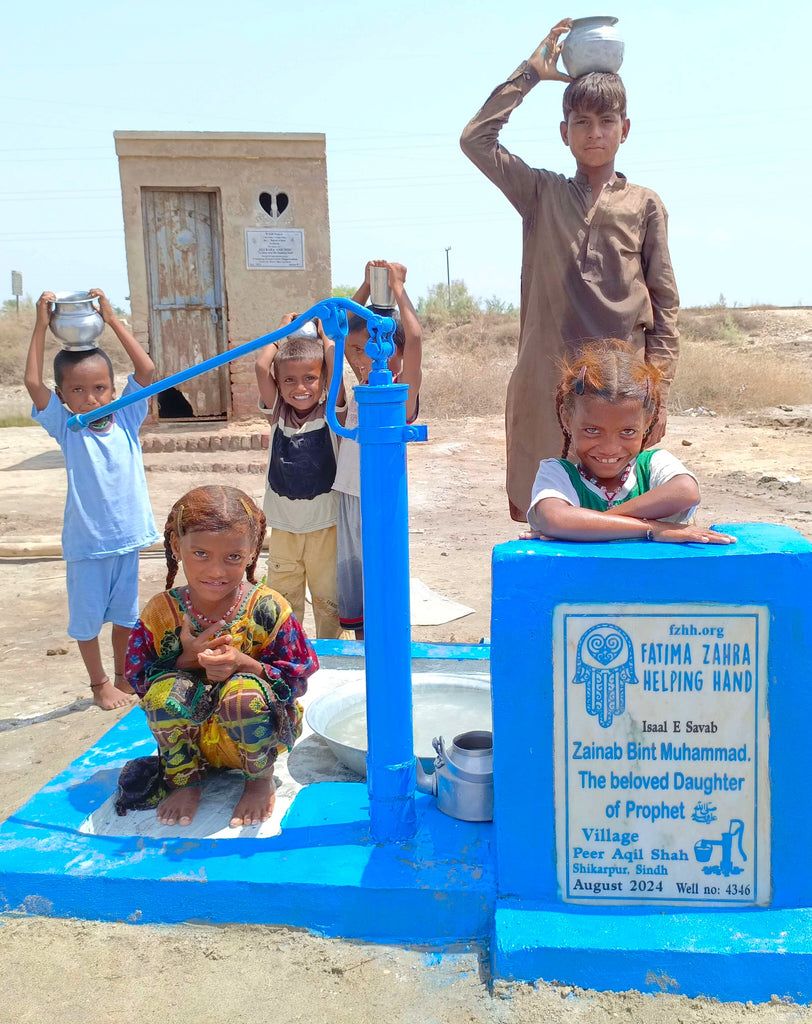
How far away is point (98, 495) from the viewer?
3543 millimetres

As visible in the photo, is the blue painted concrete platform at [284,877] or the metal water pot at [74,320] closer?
the blue painted concrete platform at [284,877]

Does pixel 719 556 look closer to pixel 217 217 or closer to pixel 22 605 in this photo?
pixel 22 605

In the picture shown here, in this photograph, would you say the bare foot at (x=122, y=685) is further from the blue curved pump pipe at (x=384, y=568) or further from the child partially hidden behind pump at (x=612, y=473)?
the child partially hidden behind pump at (x=612, y=473)

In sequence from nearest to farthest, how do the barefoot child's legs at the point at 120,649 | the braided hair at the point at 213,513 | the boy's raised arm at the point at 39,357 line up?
1. the braided hair at the point at 213,513
2. the boy's raised arm at the point at 39,357
3. the barefoot child's legs at the point at 120,649

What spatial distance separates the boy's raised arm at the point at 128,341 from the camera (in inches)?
137

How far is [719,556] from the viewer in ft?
6.34

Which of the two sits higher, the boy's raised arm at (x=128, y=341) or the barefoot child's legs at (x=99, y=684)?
the boy's raised arm at (x=128, y=341)

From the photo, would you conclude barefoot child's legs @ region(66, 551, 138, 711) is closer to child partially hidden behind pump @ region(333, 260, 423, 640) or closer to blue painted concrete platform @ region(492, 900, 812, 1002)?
child partially hidden behind pump @ region(333, 260, 423, 640)

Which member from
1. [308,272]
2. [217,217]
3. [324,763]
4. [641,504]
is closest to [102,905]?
[324,763]

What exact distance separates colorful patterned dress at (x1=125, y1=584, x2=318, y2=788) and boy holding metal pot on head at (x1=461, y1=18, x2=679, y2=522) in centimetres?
118

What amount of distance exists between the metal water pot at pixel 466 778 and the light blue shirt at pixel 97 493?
1.70 m

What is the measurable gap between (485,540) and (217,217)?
5.38 m

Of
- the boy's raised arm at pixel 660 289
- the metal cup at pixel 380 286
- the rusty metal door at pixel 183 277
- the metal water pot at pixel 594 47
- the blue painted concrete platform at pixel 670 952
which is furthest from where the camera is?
the rusty metal door at pixel 183 277

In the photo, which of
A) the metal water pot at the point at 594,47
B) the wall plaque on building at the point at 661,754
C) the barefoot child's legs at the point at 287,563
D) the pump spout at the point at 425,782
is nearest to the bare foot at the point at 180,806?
the pump spout at the point at 425,782
